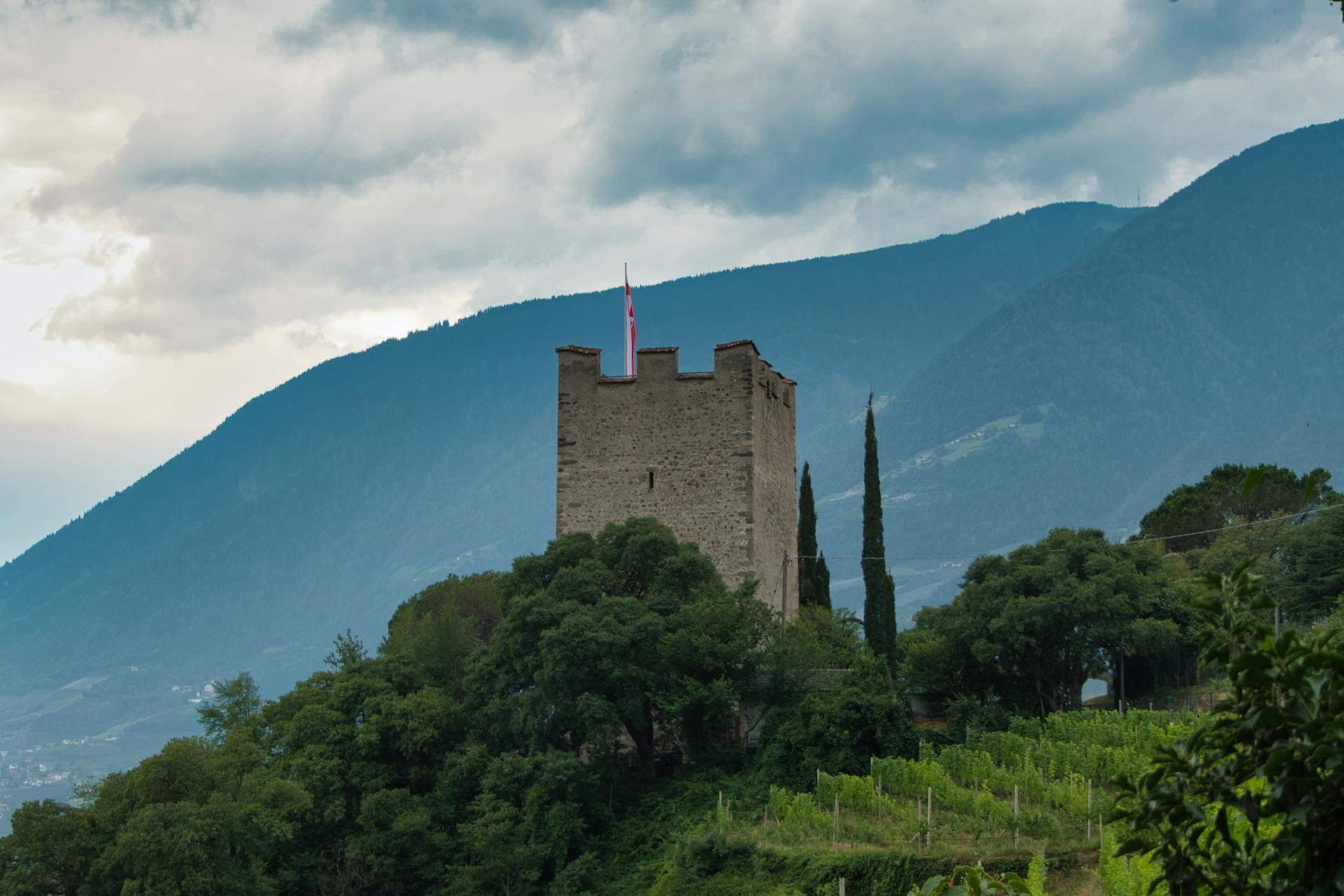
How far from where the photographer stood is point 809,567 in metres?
46.7

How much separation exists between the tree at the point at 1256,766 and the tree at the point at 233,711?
32.3 meters

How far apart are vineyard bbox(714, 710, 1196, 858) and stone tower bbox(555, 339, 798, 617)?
736 centimetres

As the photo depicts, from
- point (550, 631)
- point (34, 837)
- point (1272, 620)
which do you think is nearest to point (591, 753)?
point (550, 631)

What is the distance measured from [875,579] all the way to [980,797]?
16.2m

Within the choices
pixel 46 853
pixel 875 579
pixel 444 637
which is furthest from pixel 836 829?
pixel 875 579

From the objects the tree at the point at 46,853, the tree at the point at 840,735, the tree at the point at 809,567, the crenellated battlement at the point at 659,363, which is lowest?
the tree at the point at 46,853

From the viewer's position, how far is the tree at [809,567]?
45406mm

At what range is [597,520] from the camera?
3909cm

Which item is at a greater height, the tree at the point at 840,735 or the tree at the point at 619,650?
the tree at the point at 619,650

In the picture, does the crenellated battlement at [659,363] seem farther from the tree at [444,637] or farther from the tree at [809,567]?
the tree at [809,567]

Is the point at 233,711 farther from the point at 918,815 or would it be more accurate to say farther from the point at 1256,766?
the point at 1256,766

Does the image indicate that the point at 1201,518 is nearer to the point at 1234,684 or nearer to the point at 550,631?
the point at 550,631

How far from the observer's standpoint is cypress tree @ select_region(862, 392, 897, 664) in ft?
141

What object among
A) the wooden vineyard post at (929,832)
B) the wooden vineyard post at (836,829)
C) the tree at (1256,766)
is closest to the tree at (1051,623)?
the wooden vineyard post at (929,832)
